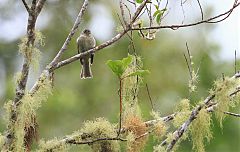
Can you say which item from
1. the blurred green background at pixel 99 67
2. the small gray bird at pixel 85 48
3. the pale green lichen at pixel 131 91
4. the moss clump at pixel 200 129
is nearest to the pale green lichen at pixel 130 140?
the pale green lichen at pixel 131 91

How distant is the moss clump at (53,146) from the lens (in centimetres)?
230

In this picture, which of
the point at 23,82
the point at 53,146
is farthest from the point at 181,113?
Result: the point at 23,82

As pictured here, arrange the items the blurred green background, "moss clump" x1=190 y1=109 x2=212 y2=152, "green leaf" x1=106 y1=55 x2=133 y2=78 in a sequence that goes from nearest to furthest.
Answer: "green leaf" x1=106 y1=55 x2=133 y2=78 < "moss clump" x1=190 y1=109 x2=212 y2=152 < the blurred green background

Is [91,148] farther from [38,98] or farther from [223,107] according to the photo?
[223,107]

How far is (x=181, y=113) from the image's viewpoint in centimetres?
235

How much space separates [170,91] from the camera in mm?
6684

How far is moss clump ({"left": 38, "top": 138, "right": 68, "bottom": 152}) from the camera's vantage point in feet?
7.56

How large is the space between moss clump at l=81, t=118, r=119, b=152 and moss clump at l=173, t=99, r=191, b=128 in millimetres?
237

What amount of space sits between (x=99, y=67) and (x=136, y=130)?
4.32 metres

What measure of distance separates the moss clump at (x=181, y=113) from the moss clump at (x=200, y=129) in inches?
1.9

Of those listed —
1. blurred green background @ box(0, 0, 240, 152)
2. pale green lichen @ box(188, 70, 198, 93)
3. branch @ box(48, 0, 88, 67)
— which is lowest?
pale green lichen @ box(188, 70, 198, 93)

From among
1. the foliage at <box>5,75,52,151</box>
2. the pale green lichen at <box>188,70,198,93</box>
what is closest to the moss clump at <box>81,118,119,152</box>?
the foliage at <box>5,75,52,151</box>

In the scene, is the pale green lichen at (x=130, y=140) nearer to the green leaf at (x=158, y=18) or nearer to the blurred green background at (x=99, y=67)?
the green leaf at (x=158, y=18)

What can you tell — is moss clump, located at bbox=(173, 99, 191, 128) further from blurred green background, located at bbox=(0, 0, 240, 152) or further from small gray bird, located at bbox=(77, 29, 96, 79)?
blurred green background, located at bbox=(0, 0, 240, 152)
